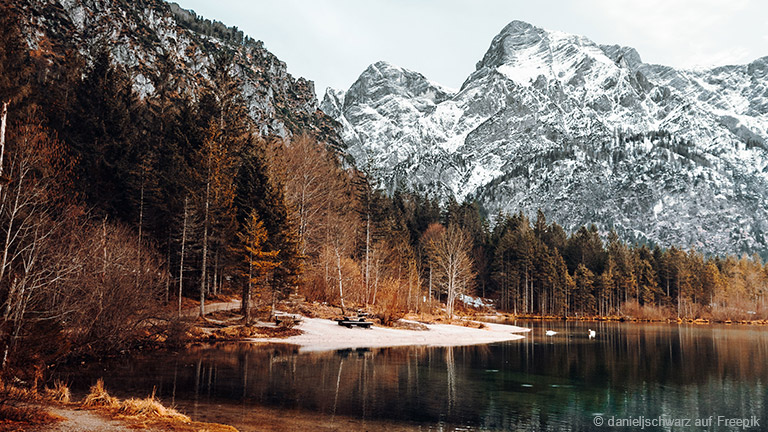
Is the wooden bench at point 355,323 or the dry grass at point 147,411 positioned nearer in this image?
the dry grass at point 147,411

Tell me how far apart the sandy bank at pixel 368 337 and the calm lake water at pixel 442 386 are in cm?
373

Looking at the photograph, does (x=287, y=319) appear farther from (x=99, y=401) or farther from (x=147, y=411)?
(x=147, y=411)

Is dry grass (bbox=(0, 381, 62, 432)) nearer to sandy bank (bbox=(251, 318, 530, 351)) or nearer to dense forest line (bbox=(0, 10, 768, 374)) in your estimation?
dense forest line (bbox=(0, 10, 768, 374))

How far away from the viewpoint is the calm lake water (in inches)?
626

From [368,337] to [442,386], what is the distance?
1912 centimetres

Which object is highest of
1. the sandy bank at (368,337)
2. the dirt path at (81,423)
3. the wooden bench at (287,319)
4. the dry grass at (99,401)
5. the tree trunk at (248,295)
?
the tree trunk at (248,295)

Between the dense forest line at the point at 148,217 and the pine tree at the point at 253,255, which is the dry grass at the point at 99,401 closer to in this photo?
the dense forest line at the point at 148,217

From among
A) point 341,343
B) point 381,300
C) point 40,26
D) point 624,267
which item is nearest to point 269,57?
point 40,26

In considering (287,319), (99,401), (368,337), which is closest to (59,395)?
(99,401)

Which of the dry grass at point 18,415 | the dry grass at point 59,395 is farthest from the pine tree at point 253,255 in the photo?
the dry grass at point 18,415

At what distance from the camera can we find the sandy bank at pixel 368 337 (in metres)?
35.9

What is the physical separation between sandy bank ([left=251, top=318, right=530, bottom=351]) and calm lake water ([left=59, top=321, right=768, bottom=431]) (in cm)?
373

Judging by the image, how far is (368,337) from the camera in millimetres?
39625

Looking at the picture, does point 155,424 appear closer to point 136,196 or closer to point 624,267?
point 136,196
